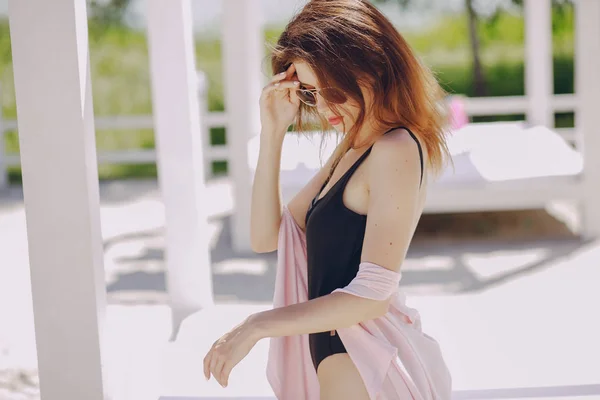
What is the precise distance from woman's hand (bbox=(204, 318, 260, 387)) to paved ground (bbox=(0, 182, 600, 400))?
41 cm

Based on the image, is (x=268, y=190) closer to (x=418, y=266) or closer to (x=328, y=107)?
(x=328, y=107)

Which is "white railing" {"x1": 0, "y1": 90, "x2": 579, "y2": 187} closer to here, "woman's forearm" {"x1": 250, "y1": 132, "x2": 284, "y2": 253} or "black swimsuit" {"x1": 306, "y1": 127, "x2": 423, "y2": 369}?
"woman's forearm" {"x1": 250, "y1": 132, "x2": 284, "y2": 253}

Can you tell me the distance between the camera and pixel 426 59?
15.4 meters

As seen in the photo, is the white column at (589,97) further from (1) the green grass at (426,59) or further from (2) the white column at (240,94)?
(1) the green grass at (426,59)

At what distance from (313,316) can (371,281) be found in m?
0.14

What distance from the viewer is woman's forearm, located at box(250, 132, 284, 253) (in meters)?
2.40

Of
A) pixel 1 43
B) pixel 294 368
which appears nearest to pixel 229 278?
pixel 294 368

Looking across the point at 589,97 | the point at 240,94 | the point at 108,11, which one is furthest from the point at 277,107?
the point at 108,11

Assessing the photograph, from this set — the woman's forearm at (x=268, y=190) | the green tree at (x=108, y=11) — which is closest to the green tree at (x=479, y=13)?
the green tree at (x=108, y=11)

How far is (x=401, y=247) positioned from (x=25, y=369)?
291 centimetres

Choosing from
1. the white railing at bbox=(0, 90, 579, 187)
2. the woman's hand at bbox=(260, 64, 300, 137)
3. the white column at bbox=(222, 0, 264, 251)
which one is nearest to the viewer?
the woman's hand at bbox=(260, 64, 300, 137)

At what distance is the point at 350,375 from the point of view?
2148 millimetres

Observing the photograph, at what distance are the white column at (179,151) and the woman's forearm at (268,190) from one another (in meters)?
1.23

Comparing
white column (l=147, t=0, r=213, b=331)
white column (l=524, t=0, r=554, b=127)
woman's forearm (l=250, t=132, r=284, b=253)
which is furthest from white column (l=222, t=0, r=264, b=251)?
woman's forearm (l=250, t=132, r=284, b=253)
